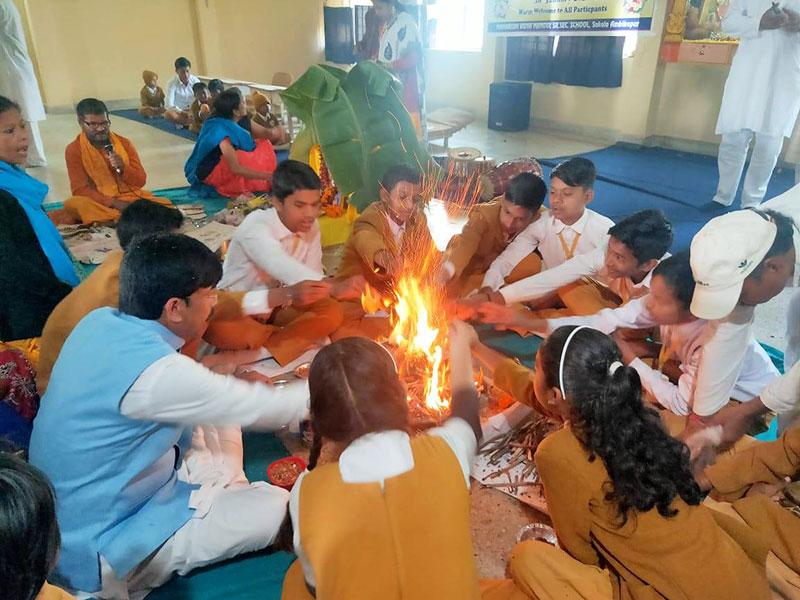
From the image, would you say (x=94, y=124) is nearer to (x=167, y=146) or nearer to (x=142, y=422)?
(x=142, y=422)

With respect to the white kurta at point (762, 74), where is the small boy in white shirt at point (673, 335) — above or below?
below

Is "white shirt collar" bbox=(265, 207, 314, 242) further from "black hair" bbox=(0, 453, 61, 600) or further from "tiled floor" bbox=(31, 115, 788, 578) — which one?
"black hair" bbox=(0, 453, 61, 600)

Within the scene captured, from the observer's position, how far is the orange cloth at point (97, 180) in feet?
17.7

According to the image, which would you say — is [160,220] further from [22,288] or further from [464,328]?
[464,328]

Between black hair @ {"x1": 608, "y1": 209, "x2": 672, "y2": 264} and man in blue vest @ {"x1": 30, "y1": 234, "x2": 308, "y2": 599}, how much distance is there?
6.76 ft

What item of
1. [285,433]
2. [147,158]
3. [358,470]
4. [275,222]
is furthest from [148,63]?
[358,470]

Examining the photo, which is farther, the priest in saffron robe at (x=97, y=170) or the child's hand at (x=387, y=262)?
the priest in saffron robe at (x=97, y=170)

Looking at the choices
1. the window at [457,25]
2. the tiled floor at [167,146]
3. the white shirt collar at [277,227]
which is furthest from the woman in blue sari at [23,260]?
the window at [457,25]

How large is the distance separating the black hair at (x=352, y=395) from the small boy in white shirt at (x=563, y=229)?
2498 millimetres

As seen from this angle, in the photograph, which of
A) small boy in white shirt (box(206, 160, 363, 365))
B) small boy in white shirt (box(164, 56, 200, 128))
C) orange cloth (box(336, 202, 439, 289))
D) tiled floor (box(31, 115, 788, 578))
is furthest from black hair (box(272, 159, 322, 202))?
small boy in white shirt (box(164, 56, 200, 128))

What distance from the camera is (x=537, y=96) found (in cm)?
1127

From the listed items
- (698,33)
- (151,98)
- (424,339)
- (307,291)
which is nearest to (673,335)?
(424,339)

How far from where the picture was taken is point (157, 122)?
12086 mm

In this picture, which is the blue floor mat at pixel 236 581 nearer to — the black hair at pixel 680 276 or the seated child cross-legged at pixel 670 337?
the seated child cross-legged at pixel 670 337
